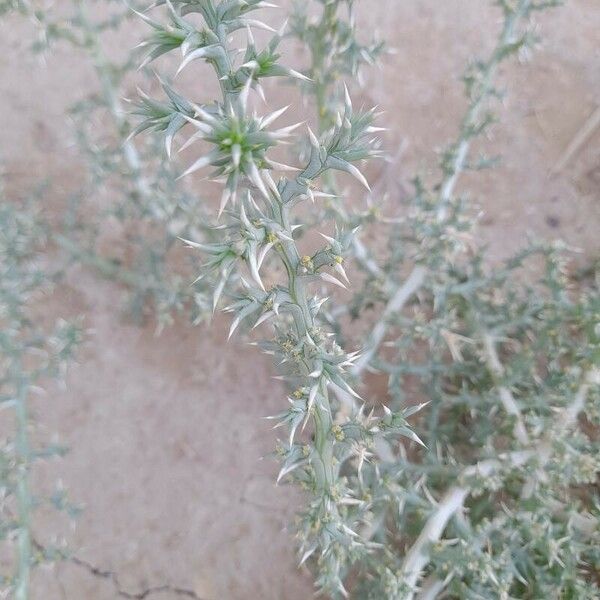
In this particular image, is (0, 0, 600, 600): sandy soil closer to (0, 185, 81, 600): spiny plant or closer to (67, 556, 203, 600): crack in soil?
(67, 556, 203, 600): crack in soil

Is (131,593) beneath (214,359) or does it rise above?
beneath

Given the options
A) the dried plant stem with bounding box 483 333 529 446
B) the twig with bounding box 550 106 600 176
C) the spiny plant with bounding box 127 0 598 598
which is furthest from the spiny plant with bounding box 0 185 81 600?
the twig with bounding box 550 106 600 176

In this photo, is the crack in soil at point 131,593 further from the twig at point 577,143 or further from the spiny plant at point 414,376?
the twig at point 577,143

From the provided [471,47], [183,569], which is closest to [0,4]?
[183,569]

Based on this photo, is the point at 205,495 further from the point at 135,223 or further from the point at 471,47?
the point at 471,47

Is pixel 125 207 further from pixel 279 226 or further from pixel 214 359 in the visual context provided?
pixel 279 226

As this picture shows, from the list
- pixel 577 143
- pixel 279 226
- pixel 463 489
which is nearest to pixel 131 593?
pixel 463 489
